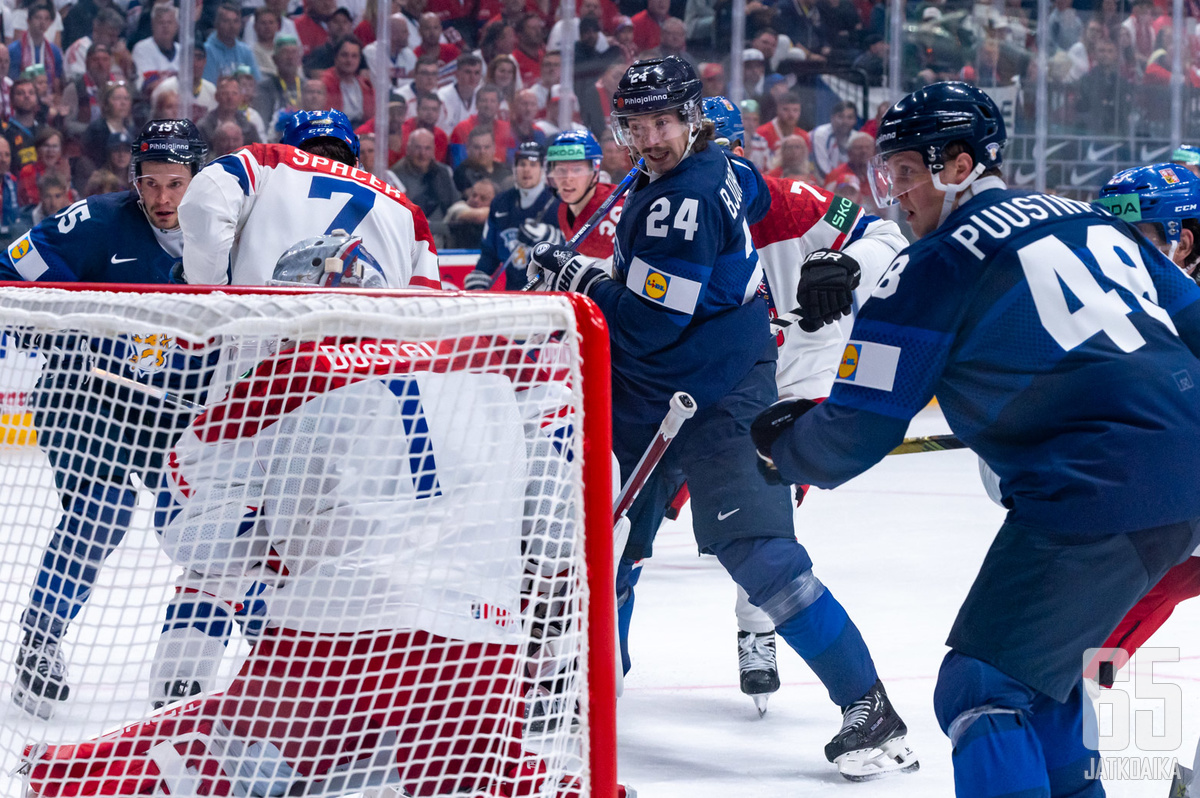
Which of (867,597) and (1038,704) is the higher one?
(1038,704)

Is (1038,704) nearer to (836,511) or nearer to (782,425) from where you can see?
(782,425)

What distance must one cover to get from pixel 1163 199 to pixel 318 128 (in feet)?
5.65

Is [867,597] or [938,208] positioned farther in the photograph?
[867,597]

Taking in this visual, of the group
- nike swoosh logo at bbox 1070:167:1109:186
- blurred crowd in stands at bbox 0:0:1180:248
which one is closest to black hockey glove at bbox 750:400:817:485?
blurred crowd in stands at bbox 0:0:1180:248

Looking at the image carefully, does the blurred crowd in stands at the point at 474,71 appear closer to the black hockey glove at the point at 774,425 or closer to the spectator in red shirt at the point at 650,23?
the spectator in red shirt at the point at 650,23

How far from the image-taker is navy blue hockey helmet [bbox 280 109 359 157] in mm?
2932

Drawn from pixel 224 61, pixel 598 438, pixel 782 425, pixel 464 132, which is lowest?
pixel 464 132

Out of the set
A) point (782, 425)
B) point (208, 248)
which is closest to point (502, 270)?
point (208, 248)

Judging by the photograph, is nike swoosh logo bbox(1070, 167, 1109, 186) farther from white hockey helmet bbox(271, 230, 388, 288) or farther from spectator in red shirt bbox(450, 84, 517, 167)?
white hockey helmet bbox(271, 230, 388, 288)

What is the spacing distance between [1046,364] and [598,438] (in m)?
0.54

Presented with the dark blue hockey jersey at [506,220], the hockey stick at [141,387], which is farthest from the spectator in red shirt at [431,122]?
the hockey stick at [141,387]

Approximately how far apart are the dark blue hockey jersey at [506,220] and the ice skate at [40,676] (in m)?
3.76

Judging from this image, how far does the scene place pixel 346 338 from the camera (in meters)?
1.57

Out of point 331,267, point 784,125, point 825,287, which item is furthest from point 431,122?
point 331,267
